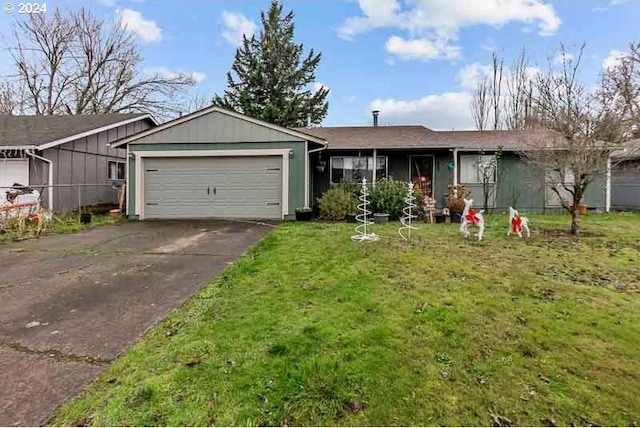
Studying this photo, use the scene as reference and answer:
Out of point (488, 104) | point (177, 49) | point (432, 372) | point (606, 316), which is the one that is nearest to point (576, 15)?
point (606, 316)

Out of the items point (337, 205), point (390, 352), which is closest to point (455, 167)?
point (337, 205)

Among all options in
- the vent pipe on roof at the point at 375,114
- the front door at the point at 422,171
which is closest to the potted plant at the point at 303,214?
the front door at the point at 422,171

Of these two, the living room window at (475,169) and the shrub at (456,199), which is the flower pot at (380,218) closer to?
the shrub at (456,199)

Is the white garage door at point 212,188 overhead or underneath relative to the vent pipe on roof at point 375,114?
underneath

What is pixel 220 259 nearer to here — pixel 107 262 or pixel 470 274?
pixel 107 262

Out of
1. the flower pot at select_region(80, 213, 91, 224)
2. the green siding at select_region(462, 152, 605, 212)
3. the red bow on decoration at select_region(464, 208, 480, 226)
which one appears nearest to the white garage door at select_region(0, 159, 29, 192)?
the flower pot at select_region(80, 213, 91, 224)

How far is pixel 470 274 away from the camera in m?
5.08

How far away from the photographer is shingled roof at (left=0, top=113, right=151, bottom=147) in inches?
482

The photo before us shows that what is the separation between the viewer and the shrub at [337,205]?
1130cm

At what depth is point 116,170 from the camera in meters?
16.0

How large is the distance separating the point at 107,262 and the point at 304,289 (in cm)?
375

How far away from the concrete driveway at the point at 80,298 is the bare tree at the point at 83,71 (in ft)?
62.9

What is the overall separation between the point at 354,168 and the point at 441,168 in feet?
10.2

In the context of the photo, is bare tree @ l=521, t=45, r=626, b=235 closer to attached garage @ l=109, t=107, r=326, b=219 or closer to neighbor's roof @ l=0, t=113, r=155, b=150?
attached garage @ l=109, t=107, r=326, b=219
